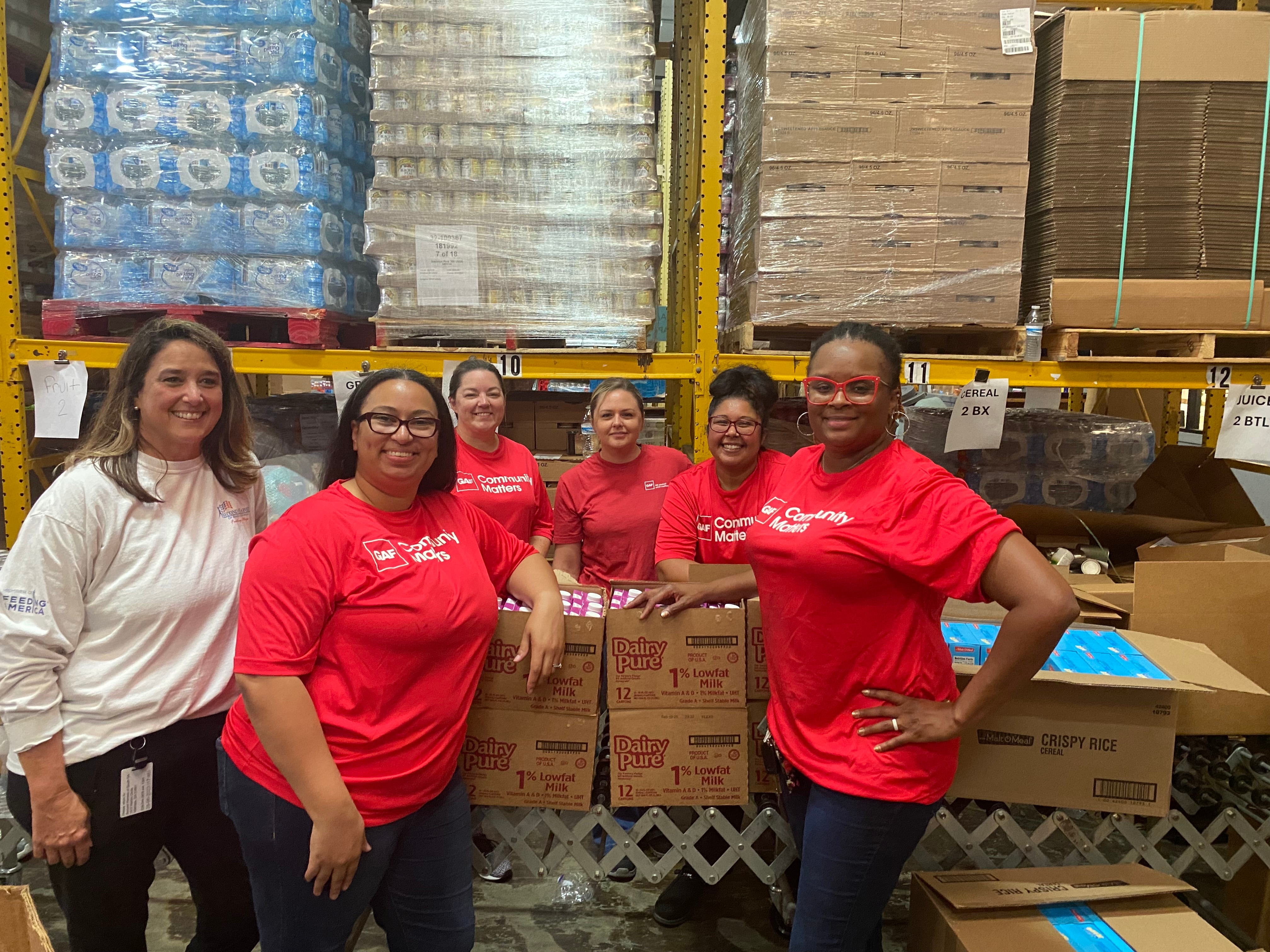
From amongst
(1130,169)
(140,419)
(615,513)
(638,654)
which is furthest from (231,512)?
(1130,169)

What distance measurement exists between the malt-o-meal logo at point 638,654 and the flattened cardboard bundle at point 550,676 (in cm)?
5

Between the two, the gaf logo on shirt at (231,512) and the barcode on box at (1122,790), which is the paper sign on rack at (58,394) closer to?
the gaf logo on shirt at (231,512)

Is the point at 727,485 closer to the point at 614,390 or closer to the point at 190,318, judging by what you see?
the point at 614,390

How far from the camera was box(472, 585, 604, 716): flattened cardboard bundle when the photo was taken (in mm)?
2193

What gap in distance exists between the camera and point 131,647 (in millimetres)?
1892

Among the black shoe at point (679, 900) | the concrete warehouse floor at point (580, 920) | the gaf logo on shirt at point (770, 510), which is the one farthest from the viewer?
the black shoe at point (679, 900)

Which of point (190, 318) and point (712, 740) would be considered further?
point (190, 318)

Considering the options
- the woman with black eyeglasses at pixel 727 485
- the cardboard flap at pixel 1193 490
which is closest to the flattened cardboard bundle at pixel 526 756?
the woman with black eyeglasses at pixel 727 485

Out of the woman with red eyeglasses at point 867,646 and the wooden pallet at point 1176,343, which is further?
the wooden pallet at point 1176,343

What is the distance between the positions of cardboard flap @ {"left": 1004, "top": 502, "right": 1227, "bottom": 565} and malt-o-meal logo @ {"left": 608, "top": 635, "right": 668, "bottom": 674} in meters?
2.29

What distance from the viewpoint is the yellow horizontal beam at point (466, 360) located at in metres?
3.24

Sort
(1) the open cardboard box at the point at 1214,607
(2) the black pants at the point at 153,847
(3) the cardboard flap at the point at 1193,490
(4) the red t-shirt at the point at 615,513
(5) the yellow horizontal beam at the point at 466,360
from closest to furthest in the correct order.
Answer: (2) the black pants at the point at 153,847 → (1) the open cardboard box at the point at 1214,607 → (5) the yellow horizontal beam at the point at 466,360 → (4) the red t-shirt at the point at 615,513 → (3) the cardboard flap at the point at 1193,490

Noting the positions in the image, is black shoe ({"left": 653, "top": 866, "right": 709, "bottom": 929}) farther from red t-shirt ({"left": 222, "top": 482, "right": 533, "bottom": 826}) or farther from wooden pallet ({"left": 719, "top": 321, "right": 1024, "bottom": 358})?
wooden pallet ({"left": 719, "top": 321, "right": 1024, "bottom": 358})

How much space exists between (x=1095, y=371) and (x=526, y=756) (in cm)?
283
